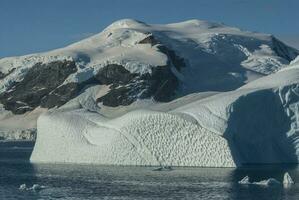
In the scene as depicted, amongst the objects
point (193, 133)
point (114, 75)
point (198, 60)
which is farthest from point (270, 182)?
point (198, 60)

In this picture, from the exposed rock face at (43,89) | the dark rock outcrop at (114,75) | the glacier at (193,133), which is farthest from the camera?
the exposed rock face at (43,89)

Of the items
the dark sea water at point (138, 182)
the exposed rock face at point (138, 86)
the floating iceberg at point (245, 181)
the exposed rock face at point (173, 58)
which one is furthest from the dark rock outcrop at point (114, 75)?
the floating iceberg at point (245, 181)

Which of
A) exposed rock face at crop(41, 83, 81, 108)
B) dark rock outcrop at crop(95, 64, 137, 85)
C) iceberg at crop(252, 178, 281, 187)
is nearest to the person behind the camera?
iceberg at crop(252, 178, 281, 187)

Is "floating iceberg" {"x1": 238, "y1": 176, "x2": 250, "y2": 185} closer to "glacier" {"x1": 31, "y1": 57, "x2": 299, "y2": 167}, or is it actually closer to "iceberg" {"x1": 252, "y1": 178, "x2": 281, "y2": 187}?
"iceberg" {"x1": 252, "y1": 178, "x2": 281, "y2": 187}

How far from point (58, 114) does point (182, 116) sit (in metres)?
15.4

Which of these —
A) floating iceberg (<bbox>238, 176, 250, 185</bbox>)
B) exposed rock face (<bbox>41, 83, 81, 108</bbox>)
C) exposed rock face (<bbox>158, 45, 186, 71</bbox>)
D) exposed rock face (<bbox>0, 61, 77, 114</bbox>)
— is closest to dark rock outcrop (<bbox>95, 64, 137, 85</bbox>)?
exposed rock face (<bbox>41, 83, 81, 108</bbox>)

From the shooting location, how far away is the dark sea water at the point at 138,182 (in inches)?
2223

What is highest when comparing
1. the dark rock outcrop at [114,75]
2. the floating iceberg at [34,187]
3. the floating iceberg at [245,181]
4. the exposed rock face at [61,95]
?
the floating iceberg at [34,187]

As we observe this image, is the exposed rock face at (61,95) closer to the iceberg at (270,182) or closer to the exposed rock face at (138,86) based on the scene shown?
the exposed rock face at (138,86)

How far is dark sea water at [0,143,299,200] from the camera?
185ft

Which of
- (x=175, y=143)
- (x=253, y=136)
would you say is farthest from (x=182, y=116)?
(x=253, y=136)

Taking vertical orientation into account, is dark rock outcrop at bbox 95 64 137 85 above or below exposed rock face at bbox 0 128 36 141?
above

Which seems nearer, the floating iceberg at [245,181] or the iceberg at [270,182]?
the iceberg at [270,182]

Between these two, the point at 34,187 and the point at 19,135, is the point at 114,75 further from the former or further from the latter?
the point at 34,187
